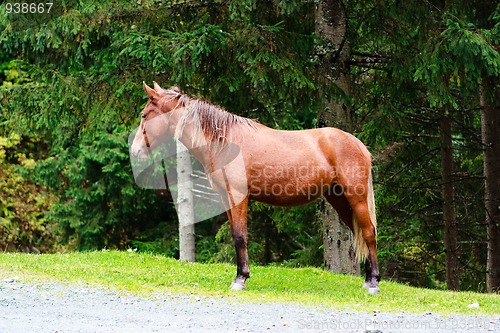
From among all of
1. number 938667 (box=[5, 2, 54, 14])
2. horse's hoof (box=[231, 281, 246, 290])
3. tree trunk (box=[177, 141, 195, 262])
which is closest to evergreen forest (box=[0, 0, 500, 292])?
number 938667 (box=[5, 2, 54, 14])

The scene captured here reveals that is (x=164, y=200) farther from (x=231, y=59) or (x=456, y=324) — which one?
(x=456, y=324)

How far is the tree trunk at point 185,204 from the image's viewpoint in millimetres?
17078

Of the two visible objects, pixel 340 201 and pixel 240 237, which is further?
pixel 340 201

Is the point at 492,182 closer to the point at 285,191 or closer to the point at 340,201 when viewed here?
the point at 340,201

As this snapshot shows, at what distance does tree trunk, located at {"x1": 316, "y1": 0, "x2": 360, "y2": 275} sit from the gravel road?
4302 mm

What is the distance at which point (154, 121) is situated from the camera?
9750 millimetres

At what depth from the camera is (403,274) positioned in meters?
21.8

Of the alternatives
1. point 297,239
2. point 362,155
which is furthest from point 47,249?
point 362,155

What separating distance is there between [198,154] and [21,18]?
4.63 metres

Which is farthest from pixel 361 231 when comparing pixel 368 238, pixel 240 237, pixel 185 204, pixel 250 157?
pixel 185 204

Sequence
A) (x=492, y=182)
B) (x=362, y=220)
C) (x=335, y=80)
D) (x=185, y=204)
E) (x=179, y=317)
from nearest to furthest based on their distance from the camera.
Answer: (x=179, y=317), (x=362, y=220), (x=335, y=80), (x=492, y=182), (x=185, y=204)

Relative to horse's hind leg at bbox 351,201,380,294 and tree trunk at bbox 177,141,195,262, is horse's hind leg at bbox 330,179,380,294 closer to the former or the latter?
horse's hind leg at bbox 351,201,380,294

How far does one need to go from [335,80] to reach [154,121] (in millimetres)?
3800

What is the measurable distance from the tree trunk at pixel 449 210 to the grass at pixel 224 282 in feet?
14.2
